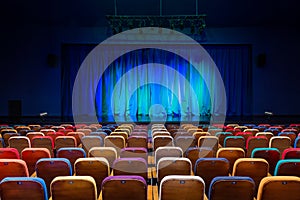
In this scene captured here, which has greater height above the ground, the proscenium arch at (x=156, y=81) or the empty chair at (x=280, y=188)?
the proscenium arch at (x=156, y=81)

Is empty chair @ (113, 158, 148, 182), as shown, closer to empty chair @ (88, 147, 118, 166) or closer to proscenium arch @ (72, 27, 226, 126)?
empty chair @ (88, 147, 118, 166)

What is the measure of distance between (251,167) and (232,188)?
111 cm

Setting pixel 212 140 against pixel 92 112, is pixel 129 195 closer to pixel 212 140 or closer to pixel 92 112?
pixel 212 140

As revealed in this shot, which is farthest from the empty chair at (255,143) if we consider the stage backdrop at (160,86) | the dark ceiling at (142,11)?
the stage backdrop at (160,86)

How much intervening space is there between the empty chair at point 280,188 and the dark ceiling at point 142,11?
12276mm

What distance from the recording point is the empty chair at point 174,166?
451 centimetres

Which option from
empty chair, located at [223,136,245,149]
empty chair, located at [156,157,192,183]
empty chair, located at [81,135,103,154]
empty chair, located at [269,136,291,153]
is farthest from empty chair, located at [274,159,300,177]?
empty chair, located at [81,135,103,154]

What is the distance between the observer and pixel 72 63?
18.6 metres

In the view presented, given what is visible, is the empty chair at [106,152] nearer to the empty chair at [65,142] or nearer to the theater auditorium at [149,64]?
the empty chair at [65,142]

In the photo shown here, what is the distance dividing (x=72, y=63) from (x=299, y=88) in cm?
1175

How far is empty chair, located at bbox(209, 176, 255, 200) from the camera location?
3.45 meters

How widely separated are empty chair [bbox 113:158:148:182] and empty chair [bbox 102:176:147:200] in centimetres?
100

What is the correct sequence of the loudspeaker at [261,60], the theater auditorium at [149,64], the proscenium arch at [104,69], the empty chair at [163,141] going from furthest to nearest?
the proscenium arch at [104,69]
the loudspeaker at [261,60]
the theater auditorium at [149,64]
the empty chair at [163,141]

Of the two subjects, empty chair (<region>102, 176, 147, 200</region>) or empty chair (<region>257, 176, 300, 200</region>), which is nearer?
empty chair (<region>257, 176, 300, 200</region>)
